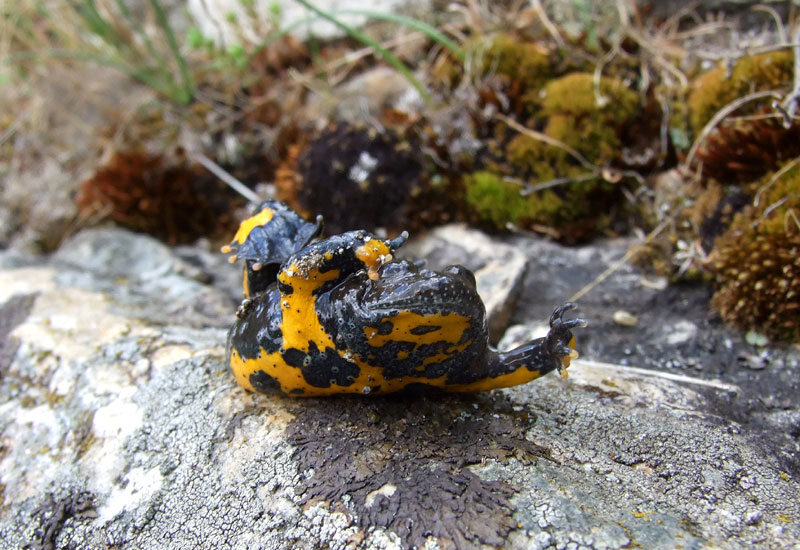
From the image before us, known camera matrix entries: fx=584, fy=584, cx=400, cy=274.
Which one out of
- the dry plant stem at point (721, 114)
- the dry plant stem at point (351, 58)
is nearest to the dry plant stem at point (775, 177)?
the dry plant stem at point (721, 114)

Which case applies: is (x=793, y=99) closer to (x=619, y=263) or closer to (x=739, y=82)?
(x=739, y=82)

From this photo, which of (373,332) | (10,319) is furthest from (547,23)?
(10,319)

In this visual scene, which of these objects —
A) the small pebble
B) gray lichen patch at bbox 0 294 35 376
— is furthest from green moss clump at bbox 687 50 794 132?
gray lichen patch at bbox 0 294 35 376

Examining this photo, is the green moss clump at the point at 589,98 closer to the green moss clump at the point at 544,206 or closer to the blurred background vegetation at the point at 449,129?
the blurred background vegetation at the point at 449,129

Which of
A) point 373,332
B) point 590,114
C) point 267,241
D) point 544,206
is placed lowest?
point 544,206

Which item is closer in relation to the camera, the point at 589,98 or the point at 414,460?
the point at 414,460

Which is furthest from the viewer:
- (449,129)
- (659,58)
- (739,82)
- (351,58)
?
(351,58)
